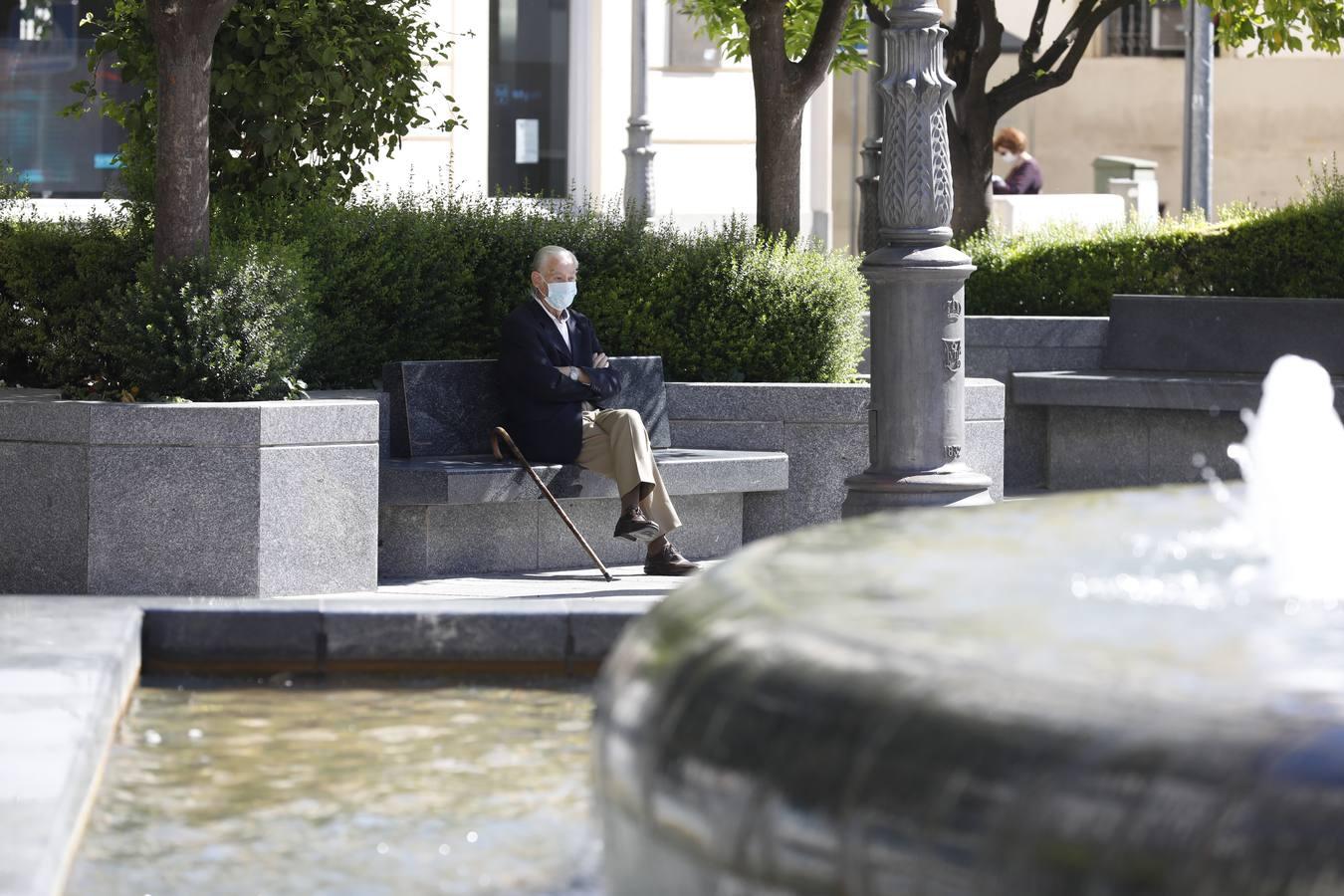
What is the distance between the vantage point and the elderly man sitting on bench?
982cm

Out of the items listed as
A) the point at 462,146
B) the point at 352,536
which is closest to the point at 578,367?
the point at 352,536

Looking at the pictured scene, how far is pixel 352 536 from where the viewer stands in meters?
9.05

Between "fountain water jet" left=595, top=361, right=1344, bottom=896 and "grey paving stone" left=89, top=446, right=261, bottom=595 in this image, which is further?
"grey paving stone" left=89, top=446, right=261, bottom=595

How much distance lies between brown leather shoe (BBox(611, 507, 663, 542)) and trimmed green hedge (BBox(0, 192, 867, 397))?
4.99 ft

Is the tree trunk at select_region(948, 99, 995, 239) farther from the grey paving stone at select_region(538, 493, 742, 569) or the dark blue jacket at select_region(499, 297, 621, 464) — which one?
the dark blue jacket at select_region(499, 297, 621, 464)

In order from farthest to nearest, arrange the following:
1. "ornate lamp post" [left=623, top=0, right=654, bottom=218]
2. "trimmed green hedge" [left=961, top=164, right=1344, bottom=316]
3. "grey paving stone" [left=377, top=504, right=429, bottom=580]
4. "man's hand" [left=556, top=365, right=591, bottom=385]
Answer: "ornate lamp post" [left=623, top=0, right=654, bottom=218] < "trimmed green hedge" [left=961, top=164, right=1344, bottom=316] < "man's hand" [left=556, top=365, right=591, bottom=385] < "grey paving stone" [left=377, top=504, right=429, bottom=580]

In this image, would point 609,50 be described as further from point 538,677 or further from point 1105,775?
point 1105,775

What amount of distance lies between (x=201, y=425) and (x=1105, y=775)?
20.8 feet

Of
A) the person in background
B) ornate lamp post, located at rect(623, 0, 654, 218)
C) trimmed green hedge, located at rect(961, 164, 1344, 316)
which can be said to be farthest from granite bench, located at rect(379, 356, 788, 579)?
the person in background

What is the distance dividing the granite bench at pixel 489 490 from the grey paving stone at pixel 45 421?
1.38m

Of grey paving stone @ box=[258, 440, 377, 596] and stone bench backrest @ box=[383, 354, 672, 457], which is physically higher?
stone bench backrest @ box=[383, 354, 672, 457]

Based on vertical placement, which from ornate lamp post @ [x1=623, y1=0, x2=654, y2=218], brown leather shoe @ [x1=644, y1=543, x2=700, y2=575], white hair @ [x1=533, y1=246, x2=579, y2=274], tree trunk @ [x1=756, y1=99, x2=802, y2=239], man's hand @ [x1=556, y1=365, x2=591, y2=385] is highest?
ornate lamp post @ [x1=623, y1=0, x2=654, y2=218]

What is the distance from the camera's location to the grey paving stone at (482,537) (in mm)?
9859

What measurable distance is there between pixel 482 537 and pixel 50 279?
2.46 meters
